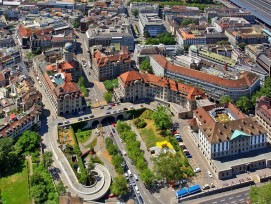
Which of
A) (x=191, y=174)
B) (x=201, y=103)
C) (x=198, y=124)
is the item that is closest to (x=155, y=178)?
(x=191, y=174)

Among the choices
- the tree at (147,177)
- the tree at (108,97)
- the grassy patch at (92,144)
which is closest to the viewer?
the tree at (147,177)

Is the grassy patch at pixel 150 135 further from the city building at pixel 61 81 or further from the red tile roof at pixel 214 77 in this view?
the red tile roof at pixel 214 77

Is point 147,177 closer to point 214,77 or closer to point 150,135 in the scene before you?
point 150,135

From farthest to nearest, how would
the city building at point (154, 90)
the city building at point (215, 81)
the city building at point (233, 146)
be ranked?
the city building at point (215, 81) < the city building at point (154, 90) < the city building at point (233, 146)

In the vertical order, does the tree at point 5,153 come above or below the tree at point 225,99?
below

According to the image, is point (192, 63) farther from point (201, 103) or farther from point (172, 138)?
point (172, 138)

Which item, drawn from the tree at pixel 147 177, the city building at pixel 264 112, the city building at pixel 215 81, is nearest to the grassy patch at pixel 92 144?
the tree at pixel 147 177
